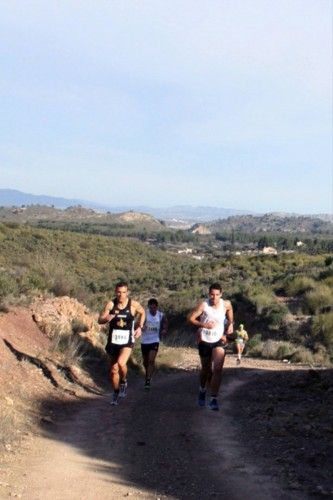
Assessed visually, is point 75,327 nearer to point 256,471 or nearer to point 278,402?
point 278,402

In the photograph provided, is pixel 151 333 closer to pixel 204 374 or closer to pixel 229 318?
pixel 204 374

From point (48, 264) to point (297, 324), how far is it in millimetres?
9604

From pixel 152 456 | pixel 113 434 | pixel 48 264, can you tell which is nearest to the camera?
pixel 152 456

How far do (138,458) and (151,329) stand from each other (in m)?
5.25

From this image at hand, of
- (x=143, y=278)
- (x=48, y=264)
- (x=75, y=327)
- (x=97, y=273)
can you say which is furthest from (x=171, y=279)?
(x=75, y=327)

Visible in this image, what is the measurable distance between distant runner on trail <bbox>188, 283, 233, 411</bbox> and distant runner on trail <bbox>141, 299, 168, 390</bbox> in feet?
7.41

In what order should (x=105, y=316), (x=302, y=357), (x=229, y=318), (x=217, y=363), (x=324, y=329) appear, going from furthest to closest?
1. (x=324, y=329)
2. (x=302, y=357)
3. (x=105, y=316)
4. (x=229, y=318)
5. (x=217, y=363)

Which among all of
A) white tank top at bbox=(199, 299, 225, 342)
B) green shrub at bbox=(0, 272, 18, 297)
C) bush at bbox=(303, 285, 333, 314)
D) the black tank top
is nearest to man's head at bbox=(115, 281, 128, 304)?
the black tank top

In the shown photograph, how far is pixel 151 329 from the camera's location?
1285cm

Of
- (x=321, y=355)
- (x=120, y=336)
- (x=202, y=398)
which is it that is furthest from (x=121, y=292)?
(x=321, y=355)

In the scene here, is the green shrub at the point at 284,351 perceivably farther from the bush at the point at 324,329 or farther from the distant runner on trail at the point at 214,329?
the distant runner on trail at the point at 214,329

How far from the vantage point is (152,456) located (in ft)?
25.4

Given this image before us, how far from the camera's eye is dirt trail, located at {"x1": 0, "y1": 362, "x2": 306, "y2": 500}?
6441mm

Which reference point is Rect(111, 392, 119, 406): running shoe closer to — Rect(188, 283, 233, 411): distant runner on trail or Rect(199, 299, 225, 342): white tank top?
Rect(188, 283, 233, 411): distant runner on trail
